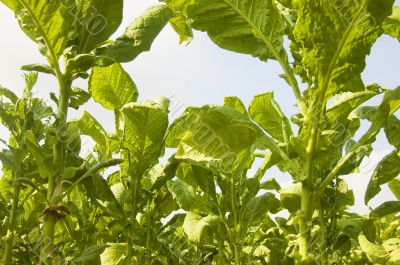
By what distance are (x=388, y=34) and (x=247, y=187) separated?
1653 millimetres

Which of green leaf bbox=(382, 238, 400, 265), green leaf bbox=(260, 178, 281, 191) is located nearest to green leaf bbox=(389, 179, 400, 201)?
green leaf bbox=(382, 238, 400, 265)

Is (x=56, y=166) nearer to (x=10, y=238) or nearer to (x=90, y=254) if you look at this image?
(x=90, y=254)

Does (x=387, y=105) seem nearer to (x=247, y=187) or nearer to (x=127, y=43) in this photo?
(x=127, y=43)

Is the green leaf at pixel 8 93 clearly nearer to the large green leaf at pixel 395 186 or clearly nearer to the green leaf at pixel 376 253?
the green leaf at pixel 376 253

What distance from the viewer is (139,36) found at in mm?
2619

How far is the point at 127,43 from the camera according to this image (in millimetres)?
2600

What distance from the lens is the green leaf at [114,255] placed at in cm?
307

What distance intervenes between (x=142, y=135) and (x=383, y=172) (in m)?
1.49

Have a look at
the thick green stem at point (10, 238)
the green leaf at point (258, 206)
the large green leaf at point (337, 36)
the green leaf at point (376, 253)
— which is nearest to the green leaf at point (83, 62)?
the large green leaf at point (337, 36)

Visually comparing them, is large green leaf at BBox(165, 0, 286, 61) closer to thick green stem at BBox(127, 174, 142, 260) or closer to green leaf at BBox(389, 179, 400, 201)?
thick green stem at BBox(127, 174, 142, 260)

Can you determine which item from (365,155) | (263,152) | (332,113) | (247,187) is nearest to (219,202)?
(247,187)

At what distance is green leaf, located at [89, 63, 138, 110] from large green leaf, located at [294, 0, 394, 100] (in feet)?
4.94

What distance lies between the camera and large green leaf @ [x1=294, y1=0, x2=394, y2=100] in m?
1.88

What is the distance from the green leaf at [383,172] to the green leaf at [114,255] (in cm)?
170
